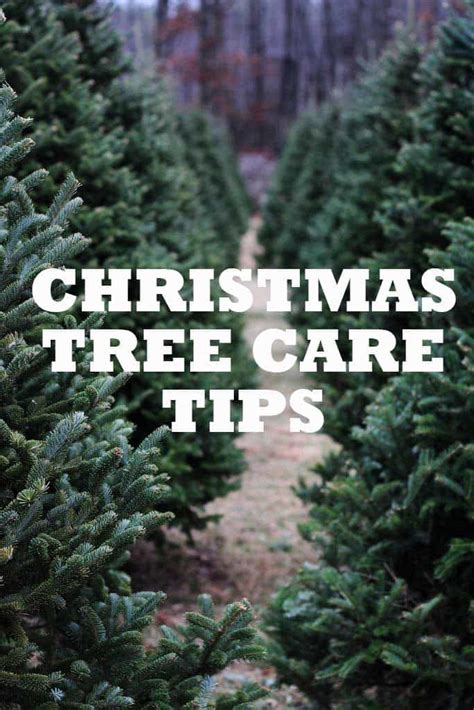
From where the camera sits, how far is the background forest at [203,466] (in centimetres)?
228

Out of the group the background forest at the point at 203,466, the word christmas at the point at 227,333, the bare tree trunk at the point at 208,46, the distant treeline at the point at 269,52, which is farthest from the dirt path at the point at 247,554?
the bare tree trunk at the point at 208,46

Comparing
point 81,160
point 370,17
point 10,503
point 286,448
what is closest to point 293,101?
point 370,17

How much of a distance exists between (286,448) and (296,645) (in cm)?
538

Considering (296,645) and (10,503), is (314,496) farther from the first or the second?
(10,503)

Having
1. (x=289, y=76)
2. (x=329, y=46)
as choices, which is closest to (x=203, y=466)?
(x=329, y=46)

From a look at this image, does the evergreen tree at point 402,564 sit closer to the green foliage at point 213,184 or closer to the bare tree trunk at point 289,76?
the green foliage at point 213,184

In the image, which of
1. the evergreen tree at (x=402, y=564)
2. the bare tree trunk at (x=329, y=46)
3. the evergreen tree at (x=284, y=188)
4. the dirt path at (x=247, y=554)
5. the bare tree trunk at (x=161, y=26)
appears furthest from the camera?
the bare tree trunk at (x=329, y=46)

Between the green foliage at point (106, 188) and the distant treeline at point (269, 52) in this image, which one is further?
the distant treeline at point (269, 52)

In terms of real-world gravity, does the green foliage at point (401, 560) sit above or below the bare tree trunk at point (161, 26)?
below

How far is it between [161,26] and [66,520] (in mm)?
29176

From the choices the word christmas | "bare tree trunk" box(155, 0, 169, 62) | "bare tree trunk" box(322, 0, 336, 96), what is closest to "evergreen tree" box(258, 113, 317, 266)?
"bare tree trunk" box(155, 0, 169, 62)

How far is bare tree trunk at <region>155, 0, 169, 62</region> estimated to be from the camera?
92.0 ft

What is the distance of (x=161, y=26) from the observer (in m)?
29.0

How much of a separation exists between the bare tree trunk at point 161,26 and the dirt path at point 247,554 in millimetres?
22390
